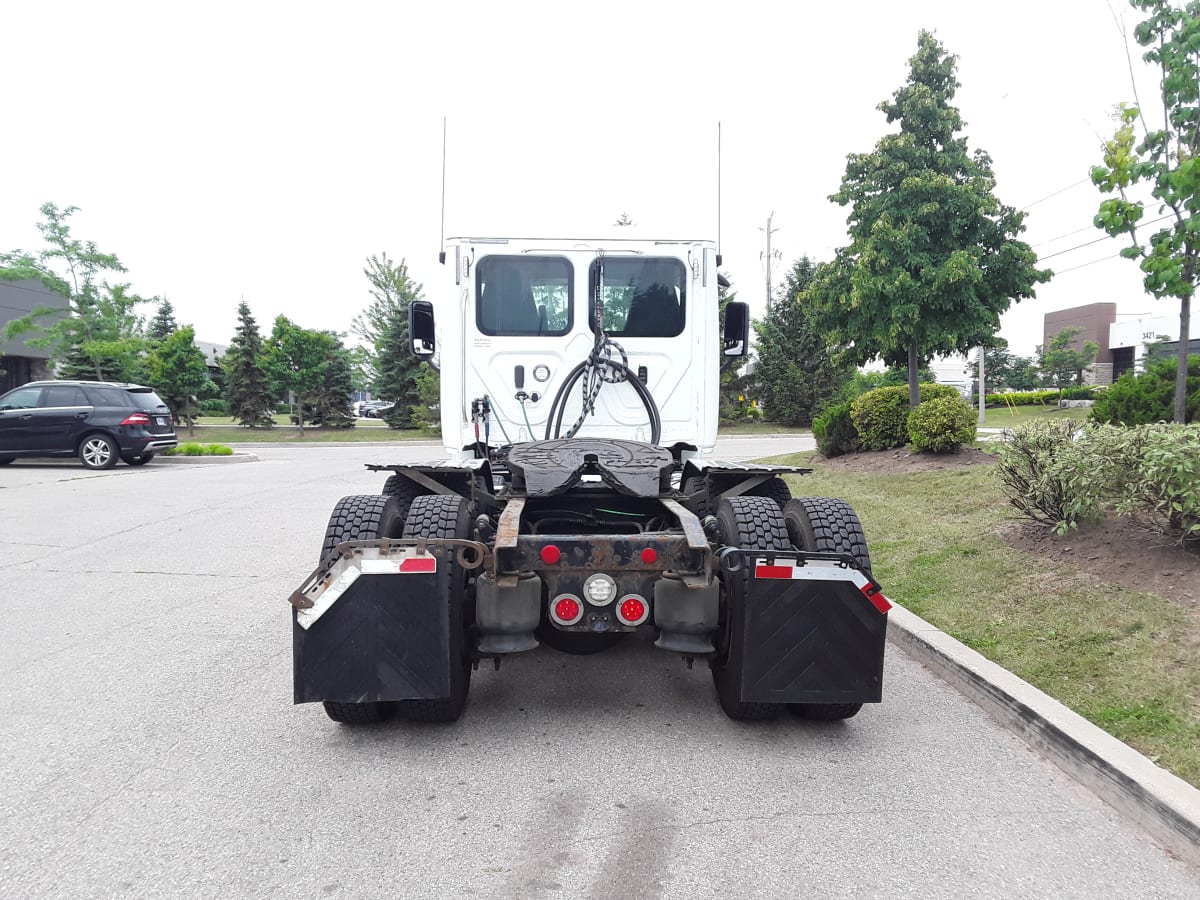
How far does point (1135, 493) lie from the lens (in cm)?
515

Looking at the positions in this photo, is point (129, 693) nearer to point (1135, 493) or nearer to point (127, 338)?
point (1135, 493)

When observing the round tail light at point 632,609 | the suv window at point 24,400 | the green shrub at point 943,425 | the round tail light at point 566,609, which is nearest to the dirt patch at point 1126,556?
the round tail light at point 632,609

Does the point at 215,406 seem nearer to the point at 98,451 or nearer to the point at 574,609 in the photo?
the point at 98,451

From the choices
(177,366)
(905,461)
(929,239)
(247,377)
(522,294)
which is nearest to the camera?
(522,294)

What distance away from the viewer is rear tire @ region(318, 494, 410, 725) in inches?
142

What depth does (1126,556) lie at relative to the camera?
5.30m

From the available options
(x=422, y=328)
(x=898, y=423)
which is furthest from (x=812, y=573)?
(x=898, y=423)

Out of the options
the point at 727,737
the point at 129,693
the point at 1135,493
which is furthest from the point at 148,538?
the point at 1135,493

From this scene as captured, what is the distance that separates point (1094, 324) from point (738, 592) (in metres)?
69.3

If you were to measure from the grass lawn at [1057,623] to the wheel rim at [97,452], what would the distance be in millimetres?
15430

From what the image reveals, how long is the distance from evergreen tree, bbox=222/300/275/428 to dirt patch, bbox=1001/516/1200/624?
3472cm

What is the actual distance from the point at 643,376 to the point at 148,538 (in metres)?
6.43

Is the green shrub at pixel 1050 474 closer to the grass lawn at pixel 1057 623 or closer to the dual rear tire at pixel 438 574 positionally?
the grass lawn at pixel 1057 623

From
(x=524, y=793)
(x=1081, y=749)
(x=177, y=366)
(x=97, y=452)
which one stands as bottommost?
(x=524, y=793)
